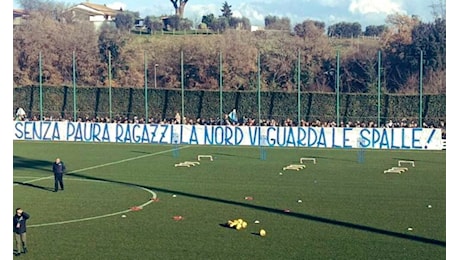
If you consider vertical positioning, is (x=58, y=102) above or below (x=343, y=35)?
Answer: below

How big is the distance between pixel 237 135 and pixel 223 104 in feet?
49.1

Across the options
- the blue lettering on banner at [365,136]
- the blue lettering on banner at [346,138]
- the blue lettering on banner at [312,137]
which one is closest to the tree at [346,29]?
the blue lettering on banner at [312,137]

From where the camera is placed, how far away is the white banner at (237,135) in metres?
49.3

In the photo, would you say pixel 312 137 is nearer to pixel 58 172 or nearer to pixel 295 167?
pixel 295 167

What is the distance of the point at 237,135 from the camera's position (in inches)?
2052

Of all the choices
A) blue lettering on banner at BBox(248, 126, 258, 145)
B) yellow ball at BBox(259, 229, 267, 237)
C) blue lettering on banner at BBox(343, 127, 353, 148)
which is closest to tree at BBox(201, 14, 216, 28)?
blue lettering on banner at BBox(248, 126, 258, 145)

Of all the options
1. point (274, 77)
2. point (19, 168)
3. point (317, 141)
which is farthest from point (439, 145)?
point (274, 77)

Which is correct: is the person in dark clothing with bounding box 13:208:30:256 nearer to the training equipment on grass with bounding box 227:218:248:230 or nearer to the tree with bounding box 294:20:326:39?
the training equipment on grass with bounding box 227:218:248:230

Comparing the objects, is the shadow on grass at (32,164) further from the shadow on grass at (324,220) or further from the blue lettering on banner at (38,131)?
the blue lettering on banner at (38,131)

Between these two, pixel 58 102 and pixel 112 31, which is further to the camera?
pixel 112 31

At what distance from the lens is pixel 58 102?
227 ft

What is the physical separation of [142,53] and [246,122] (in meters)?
24.5

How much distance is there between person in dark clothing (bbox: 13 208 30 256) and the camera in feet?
61.6

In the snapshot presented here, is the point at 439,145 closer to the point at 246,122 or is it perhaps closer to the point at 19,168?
the point at 246,122
